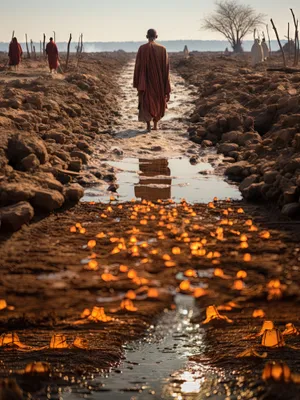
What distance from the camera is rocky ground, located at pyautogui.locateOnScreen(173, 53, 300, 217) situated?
7.28 m

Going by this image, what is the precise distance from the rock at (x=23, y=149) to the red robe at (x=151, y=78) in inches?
181

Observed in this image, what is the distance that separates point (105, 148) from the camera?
1080 cm

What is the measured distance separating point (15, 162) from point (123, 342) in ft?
14.8

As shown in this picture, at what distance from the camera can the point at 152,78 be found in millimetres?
12180

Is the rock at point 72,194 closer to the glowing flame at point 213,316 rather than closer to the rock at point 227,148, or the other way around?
the glowing flame at point 213,316

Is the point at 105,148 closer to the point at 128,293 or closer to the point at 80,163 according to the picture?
the point at 80,163

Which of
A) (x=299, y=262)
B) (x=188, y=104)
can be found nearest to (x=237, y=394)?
(x=299, y=262)

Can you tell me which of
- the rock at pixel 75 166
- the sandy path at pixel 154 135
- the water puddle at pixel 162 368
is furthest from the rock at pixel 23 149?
the water puddle at pixel 162 368

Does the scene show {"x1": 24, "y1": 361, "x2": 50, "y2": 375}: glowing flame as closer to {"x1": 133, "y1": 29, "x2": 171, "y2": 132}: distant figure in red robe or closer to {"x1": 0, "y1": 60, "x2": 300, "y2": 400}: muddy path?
{"x1": 0, "y1": 60, "x2": 300, "y2": 400}: muddy path

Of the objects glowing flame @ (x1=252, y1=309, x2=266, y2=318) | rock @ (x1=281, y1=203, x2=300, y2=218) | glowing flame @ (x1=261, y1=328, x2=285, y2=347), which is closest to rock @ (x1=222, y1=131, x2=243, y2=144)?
rock @ (x1=281, y1=203, x2=300, y2=218)

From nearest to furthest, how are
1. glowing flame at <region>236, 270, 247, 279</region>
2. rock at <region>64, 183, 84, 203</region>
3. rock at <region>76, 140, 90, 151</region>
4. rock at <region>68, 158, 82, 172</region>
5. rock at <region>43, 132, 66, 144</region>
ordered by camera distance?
glowing flame at <region>236, 270, 247, 279</region>, rock at <region>64, 183, 84, 203</region>, rock at <region>68, 158, 82, 172</region>, rock at <region>43, 132, 66, 144</region>, rock at <region>76, 140, 90, 151</region>

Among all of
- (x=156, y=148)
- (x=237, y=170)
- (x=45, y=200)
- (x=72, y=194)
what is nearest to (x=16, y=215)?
(x=45, y=200)

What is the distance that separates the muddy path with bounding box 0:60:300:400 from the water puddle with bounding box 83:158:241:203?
0.09m

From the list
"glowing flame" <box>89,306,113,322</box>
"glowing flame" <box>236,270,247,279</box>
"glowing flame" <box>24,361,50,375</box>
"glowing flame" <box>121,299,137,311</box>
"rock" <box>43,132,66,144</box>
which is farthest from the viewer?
"rock" <box>43,132,66,144</box>
